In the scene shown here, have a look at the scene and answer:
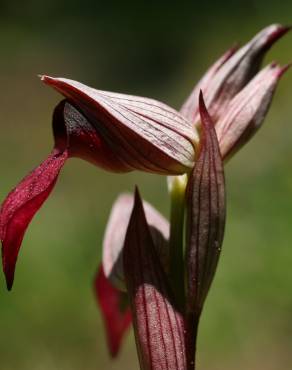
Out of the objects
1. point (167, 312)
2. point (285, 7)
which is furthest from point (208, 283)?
point (285, 7)

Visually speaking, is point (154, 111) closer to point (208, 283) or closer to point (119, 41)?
point (208, 283)

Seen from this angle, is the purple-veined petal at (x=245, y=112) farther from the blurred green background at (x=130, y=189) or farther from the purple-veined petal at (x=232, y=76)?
the blurred green background at (x=130, y=189)

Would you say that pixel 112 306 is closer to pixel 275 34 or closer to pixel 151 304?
pixel 151 304

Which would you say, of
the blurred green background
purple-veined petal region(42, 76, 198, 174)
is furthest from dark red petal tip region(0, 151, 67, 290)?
the blurred green background

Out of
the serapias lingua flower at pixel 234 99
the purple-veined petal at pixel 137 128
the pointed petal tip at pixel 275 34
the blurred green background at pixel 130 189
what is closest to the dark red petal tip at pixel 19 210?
the purple-veined petal at pixel 137 128

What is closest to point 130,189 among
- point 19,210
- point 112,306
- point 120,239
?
point 112,306

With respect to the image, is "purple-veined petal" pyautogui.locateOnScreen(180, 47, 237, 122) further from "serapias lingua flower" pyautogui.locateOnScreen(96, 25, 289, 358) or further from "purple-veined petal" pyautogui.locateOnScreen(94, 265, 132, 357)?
"purple-veined petal" pyautogui.locateOnScreen(94, 265, 132, 357)
